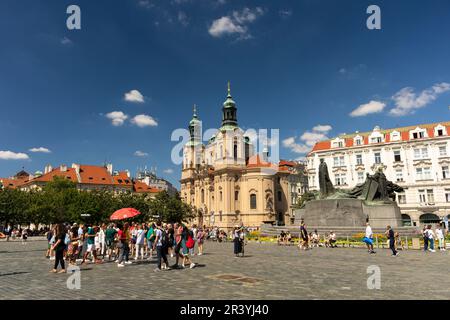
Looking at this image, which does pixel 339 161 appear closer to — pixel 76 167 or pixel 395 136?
pixel 395 136

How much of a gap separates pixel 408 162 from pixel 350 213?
39.9 meters

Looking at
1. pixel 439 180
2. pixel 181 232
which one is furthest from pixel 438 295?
pixel 439 180

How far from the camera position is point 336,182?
221 ft

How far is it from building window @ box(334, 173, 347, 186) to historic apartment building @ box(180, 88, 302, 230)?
21.4m

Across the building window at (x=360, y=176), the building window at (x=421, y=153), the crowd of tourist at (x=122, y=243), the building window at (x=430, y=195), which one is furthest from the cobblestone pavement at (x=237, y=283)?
the building window at (x=360, y=176)

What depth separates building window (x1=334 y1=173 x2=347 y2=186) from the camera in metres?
66.4

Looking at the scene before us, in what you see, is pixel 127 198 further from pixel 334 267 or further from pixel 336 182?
pixel 334 267

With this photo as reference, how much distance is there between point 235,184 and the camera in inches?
3450

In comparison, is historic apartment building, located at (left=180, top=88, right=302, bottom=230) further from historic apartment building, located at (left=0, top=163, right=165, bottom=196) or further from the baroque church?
historic apartment building, located at (left=0, top=163, right=165, bottom=196)

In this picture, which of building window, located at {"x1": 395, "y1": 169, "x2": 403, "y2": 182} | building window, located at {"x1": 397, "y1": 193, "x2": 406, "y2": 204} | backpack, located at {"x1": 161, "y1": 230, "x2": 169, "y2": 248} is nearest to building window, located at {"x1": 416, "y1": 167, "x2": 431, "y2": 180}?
A: building window, located at {"x1": 395, "y1": 169, "x2": 403, "y2": 182}

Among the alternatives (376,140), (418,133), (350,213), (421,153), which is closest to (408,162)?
(421,153)

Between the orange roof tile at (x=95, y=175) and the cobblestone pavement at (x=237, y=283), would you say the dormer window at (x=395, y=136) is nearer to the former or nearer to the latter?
the cobblestone pavement at (x=237, y=283)

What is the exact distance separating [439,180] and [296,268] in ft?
176

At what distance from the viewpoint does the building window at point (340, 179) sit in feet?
218
